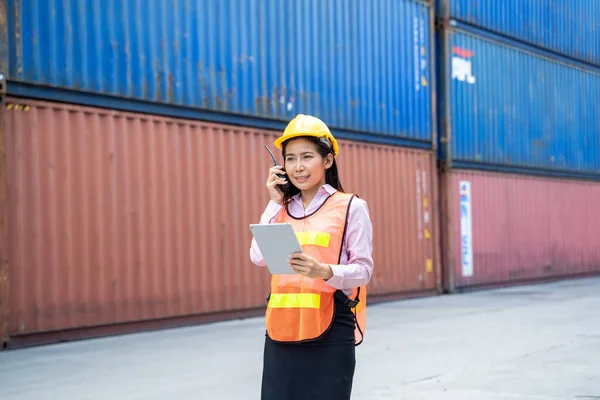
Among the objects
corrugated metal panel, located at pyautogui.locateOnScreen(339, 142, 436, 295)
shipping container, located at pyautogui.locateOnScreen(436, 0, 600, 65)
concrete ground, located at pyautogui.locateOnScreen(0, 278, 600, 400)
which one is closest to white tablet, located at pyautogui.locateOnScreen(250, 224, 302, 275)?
concrete ground, located at pyautogui.locateOnScreen(0, 278, 600, 400)

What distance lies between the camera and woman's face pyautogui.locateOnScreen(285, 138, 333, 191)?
296 centimetres

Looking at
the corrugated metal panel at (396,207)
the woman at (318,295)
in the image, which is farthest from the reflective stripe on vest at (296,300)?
the corrugated metal panel at (396,207)

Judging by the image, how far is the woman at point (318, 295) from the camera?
2.80 metres

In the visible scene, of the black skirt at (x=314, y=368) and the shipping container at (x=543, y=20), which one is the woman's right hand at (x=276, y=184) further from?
the shipping container at (x=543, y=20)

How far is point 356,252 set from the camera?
2857 mm

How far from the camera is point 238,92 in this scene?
1230 centimetres

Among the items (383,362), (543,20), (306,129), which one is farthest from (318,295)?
(543,20)

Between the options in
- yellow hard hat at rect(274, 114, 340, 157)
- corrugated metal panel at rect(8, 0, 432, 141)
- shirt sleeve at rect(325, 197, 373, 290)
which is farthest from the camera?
corrugated metal panel at rect(8, 0, 432, 141)

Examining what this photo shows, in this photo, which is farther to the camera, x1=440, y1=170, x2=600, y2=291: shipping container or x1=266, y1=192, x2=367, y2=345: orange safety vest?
x1=440, y1=170, x2=600, y2=291: shipping container

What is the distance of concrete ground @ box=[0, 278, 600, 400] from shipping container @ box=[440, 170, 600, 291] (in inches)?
219

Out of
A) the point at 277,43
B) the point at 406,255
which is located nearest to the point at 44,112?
the point at 277,43

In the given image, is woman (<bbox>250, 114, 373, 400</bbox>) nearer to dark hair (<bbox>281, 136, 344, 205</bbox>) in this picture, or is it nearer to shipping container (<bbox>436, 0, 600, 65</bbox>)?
dark hair (<bbox>281, 136, 344, 205</bbox>)

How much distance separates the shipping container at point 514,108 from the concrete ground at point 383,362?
6.46 metres

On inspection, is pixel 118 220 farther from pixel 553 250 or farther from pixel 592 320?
pixel 553 250
